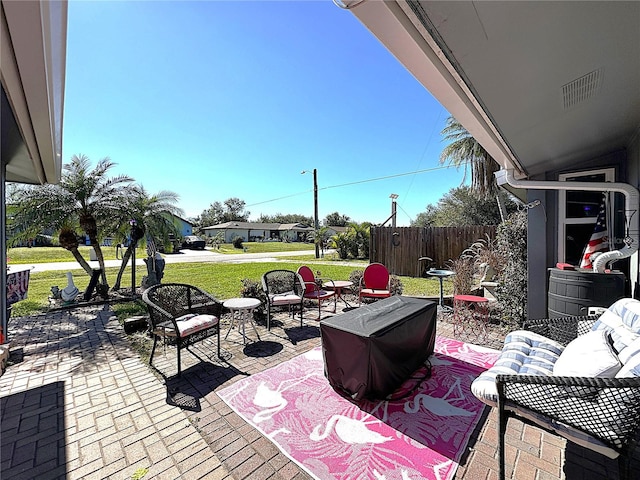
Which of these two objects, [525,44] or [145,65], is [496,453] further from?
[145,65]

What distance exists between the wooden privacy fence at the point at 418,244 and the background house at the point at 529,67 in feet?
20.5

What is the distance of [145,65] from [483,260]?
7958 mm

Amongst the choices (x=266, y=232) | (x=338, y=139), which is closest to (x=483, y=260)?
(x=338, y=139)

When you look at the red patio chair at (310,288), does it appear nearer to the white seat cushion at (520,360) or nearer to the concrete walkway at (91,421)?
the concrete walkway at (91,421)

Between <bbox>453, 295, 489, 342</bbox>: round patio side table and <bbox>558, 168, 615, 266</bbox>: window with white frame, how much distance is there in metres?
1.39

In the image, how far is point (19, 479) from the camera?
1.82 m

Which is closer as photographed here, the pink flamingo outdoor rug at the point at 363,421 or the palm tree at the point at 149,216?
the pink flamingo outdoor rug at the point at 363,421

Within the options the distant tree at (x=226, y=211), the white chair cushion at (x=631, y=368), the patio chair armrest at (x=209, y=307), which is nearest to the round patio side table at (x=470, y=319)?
the white chair cushion at (x=631, y=368)

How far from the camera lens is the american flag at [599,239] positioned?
3812 millimetres

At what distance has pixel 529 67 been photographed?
1.66m

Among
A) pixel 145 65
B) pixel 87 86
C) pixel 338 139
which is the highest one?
pixel 338 139

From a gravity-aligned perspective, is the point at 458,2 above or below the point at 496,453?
above

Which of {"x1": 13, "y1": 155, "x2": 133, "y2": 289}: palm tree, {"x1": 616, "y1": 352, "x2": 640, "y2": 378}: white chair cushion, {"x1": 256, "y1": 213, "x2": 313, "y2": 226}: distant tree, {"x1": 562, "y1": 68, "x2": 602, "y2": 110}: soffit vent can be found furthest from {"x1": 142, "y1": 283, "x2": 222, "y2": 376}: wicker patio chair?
{"x1": 256, "y1": 213, "x2": 313, "y2": 226}: distant tree

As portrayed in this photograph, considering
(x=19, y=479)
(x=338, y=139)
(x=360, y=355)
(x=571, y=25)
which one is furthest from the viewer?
(x=338, y=139)
